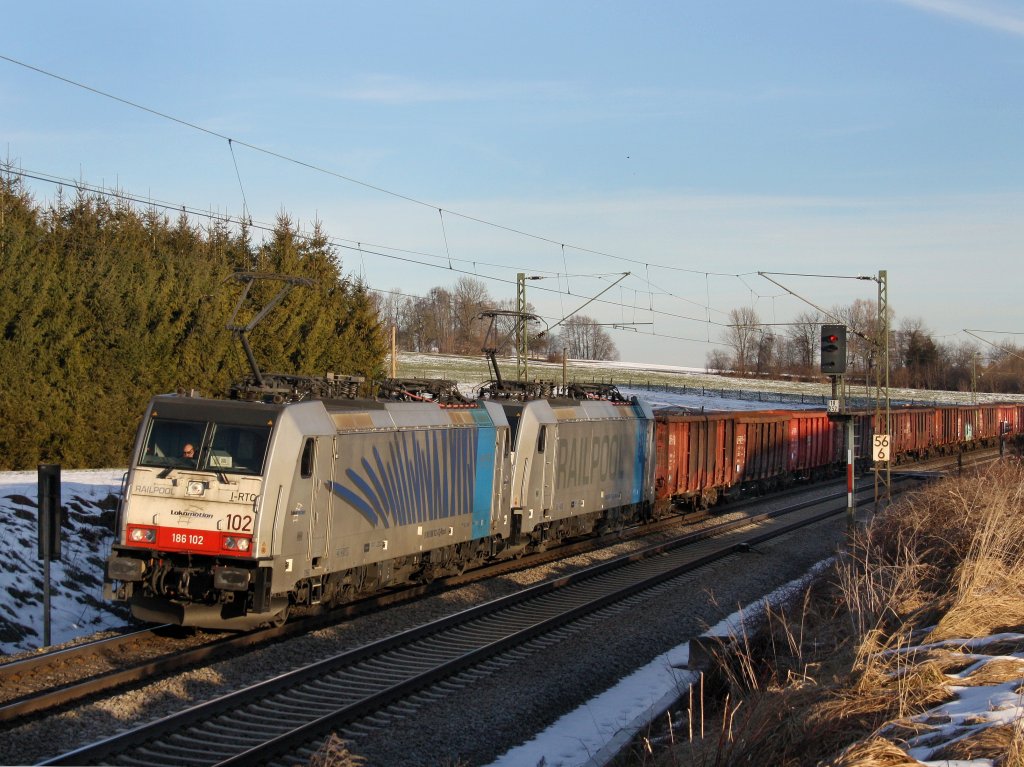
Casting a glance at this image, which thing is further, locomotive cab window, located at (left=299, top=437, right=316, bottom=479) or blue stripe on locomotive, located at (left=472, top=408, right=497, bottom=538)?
blue stripe on locomotive, located at (left=472, top=408, right=497, bottom=538)

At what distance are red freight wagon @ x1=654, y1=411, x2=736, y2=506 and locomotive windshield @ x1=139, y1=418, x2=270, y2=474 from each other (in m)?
14.8

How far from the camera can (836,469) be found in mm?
44438

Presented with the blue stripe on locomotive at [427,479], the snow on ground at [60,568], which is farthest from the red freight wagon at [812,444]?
the snow on ground at [60,568]

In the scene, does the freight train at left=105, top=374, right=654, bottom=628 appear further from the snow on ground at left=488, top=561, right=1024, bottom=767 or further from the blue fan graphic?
the snow on ground at left=488, top=561, right=1024, bottom=767

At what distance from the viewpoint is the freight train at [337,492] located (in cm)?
1203

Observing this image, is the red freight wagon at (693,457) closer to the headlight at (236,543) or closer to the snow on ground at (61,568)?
the snow on ground at (61,568)

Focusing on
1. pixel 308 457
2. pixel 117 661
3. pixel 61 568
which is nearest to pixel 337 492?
pixel 308 457

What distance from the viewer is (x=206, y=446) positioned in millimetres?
12359

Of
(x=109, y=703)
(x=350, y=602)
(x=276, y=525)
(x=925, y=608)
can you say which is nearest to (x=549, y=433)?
(x=350, y=602)

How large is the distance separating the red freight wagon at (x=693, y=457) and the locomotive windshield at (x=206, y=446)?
14782 millimetres

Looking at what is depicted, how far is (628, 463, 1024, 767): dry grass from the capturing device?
6020 mm

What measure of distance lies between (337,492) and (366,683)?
3.22 m

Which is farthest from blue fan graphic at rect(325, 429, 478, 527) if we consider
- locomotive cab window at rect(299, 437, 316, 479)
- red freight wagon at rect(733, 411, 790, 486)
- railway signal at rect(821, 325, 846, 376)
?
red freight wagon at rect(733, 411, 790, 486)

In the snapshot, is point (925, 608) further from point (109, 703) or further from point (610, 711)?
point (109, 703)
